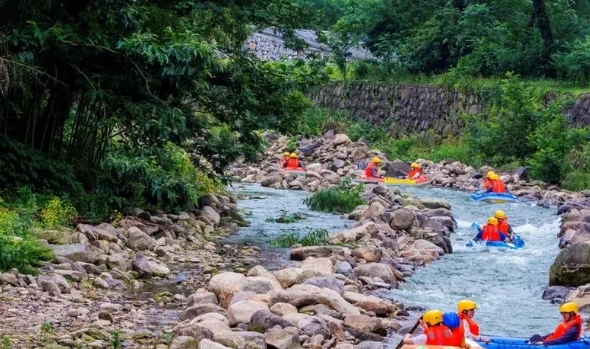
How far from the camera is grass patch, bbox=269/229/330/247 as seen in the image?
56.7 feet

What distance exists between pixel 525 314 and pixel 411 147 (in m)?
23.7

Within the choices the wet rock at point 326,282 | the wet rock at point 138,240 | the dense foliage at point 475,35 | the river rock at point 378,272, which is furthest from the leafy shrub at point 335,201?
the dense foliage at point 475,35

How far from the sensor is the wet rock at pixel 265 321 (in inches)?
420

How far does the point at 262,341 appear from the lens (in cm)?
1012

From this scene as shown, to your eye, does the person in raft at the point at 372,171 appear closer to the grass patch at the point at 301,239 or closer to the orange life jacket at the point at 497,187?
the orange life jacket at the point at 497,187

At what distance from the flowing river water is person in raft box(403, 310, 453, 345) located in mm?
2107

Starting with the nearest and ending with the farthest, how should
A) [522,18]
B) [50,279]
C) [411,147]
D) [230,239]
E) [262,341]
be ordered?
[262,341]
[50,279]
[230,239]
[411,147]
[522,18]

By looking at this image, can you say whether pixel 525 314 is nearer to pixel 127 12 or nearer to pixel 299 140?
pixel 127 12

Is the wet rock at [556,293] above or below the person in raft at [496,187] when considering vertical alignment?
below

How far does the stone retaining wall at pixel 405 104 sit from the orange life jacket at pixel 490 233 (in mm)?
17701

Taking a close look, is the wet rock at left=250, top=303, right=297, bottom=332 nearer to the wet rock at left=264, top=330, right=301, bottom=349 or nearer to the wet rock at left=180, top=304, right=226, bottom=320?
the wet rock at left=264, top=330, right=301, bottom=349

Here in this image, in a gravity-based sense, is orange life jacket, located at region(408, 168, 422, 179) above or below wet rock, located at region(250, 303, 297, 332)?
above

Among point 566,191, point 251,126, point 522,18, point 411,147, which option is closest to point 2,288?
point 251,126

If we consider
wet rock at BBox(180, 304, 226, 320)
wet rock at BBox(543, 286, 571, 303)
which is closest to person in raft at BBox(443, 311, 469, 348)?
wet rock at BBox(180, 304, 226, 320)
